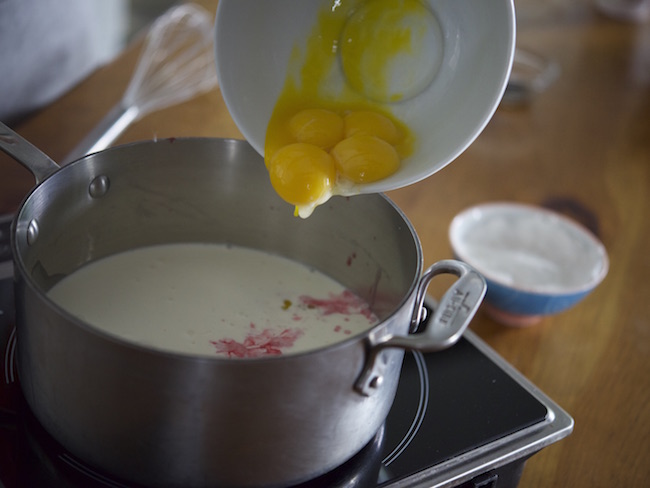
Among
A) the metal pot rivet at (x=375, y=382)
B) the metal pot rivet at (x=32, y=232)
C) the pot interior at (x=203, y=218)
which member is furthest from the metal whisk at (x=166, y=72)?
the metal pot rivet at (x=375, y=382)

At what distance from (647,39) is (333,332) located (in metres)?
1.50

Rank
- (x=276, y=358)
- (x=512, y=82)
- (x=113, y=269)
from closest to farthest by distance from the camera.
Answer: (x=276, y=358)
(x=113, y=269)
(x=512, y=82)

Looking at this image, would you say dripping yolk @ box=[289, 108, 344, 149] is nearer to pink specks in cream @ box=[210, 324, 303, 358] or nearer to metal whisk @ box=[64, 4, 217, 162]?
pink specks in cream @ box=[210, 324, 303, 358]

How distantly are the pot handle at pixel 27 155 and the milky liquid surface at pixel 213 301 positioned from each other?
0.18 m

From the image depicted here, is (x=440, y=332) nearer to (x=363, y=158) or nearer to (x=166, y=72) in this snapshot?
(x=363, y=158)

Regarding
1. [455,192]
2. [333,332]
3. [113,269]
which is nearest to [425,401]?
[333,332]

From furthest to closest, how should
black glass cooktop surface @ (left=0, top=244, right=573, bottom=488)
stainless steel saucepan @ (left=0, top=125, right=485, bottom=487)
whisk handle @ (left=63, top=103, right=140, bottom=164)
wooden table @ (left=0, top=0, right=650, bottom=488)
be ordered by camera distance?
whisk handle @ (left=63, top=103, right=140, bottom=164) → wooden table @ (left=0, top=0, right=650, bottom=488) → black glass cooktop surface @ (left=0, top=244, right=573, bottom=488) → stainless steel saucepan @ (left=0, top=125, right=485, bottom=487)

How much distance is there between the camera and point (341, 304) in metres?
0.98

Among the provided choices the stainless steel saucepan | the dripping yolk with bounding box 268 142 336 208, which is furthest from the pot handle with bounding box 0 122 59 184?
the dripping yolk with bounding box 268 142 336 208

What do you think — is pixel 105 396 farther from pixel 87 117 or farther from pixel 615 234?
pixel 615 234

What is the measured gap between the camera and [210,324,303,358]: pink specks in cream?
83cm

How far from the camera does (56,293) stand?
3.05 feet

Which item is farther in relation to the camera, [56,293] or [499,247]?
[499,247]

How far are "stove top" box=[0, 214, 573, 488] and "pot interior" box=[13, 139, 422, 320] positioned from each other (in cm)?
9
